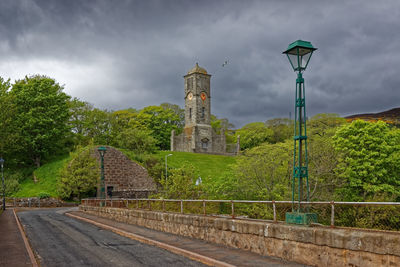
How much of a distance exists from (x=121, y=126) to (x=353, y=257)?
75.0 meters

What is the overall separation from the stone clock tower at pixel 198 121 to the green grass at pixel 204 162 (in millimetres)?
7653

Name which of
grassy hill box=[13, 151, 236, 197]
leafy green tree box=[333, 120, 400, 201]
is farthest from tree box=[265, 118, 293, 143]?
leafy green tree box=[333, 120, 400, 201]

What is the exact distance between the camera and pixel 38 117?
52.8m

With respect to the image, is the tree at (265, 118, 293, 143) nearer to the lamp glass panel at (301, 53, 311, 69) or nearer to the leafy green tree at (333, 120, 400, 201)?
the leafy green tree at (333, 120, 400, 201)

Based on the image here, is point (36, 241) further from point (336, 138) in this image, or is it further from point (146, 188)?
point (146, 188)

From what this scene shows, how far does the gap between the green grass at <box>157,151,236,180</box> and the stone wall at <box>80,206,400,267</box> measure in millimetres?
43407

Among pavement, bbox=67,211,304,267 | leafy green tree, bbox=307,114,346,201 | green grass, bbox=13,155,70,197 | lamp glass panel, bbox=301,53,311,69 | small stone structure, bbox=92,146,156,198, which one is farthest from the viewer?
small stone structure, bbox=92,146,156,198

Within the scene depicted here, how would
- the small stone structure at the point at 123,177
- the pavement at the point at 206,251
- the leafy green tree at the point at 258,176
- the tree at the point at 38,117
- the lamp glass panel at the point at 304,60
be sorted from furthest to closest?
the tree at the point at 38,117 → the small stone structure at the point at 123,177 → the leafy green tree at the point at 258,176 → the lamp glass panel at the point at 304,60 → the pavement at the point at 206,251

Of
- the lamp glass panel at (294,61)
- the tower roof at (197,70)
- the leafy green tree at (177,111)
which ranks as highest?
the tower roof at (197,70)

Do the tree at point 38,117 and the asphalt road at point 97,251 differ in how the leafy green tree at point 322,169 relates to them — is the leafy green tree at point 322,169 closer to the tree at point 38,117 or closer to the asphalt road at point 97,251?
the asphalt road at point 97,251

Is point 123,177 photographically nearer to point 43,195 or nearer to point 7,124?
point 43,195

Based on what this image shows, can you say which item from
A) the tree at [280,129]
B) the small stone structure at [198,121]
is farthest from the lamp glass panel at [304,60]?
the tree at [280,129]

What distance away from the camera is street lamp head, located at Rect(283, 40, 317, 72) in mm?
8947

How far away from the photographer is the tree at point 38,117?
170 feet
